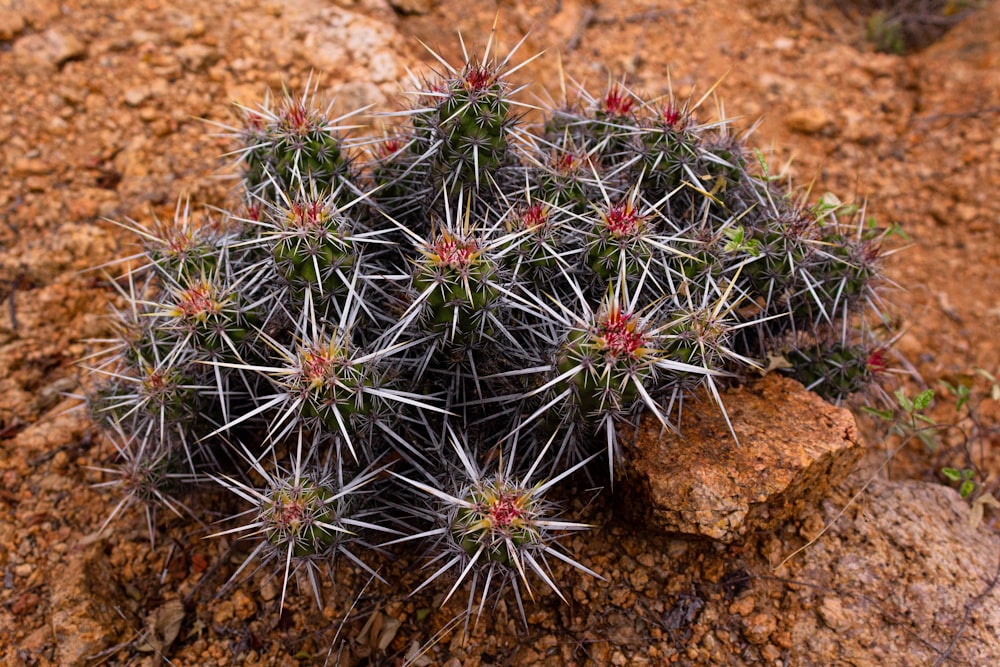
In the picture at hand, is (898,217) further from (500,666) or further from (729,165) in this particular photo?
(500,666)

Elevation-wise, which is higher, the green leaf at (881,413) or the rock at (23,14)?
the rock at (23,14)

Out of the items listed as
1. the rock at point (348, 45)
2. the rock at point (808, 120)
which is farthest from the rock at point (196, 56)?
the rock at point (808, 120)

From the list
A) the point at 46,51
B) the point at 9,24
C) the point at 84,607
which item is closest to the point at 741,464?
the point at 84,607

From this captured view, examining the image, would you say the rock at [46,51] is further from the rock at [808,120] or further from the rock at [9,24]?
the rock at [808,120]

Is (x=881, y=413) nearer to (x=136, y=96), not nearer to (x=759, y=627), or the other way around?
(x=759, y=627)

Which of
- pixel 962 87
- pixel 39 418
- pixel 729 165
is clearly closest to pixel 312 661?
pixel 39 418
